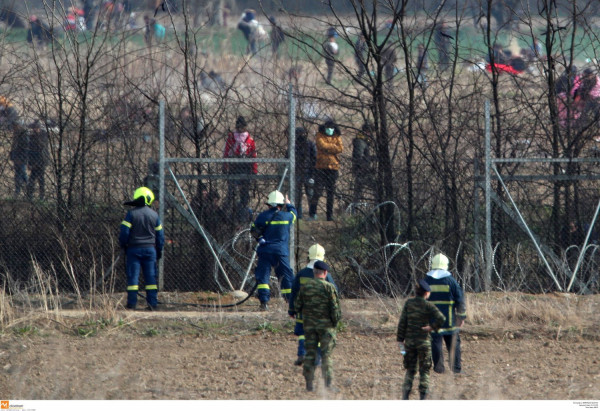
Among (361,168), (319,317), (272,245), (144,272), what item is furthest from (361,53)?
(319,317)

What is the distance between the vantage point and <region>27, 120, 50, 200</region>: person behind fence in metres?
12.0

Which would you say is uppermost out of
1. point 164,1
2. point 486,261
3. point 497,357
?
point 164,1

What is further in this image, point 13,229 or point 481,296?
point 13,229

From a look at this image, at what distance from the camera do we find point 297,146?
12125 mm

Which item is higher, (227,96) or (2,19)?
(2,19)

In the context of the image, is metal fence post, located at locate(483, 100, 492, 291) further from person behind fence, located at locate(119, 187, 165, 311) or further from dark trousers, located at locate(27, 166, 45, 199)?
dark trousers, located at locate(27, 166, 45, 199)

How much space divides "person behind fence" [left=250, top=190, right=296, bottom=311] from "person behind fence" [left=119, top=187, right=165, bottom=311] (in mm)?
1319

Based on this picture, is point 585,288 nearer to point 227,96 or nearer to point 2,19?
point 227,96

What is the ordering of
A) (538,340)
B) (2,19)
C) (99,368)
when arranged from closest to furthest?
1. (99,368)
2. (538,340)
3. (2,19)

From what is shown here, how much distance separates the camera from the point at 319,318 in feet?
25.2

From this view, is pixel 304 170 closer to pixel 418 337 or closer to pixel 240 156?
pixel 240 156

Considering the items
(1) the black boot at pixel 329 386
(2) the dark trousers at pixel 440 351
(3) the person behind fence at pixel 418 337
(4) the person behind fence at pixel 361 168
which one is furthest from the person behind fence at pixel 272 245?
(3) the person behind fence at pixel 418 337

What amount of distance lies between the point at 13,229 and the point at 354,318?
5034 millimetres

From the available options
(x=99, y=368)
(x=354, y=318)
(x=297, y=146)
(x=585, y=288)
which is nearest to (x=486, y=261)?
(x=585, y=288)
